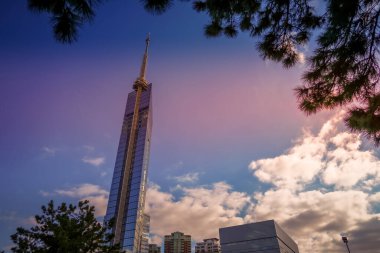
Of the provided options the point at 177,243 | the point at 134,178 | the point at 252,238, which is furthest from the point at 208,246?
Result: the point at 134,178

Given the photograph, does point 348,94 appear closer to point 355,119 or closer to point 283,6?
point 355,119

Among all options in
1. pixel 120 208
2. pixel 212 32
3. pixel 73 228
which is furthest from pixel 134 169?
pixel 212 32

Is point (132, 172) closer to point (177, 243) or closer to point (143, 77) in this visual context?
point (143, 77)

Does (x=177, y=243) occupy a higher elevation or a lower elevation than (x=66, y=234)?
higher

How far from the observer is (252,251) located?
44.7 metres

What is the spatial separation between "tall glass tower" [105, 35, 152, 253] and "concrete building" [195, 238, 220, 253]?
234 ft

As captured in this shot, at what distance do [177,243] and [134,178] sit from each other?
3046 inches

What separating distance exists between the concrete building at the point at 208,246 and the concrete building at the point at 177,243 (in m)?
6.50

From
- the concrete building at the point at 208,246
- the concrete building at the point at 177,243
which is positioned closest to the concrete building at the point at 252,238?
the concrete building at the point at 208,246

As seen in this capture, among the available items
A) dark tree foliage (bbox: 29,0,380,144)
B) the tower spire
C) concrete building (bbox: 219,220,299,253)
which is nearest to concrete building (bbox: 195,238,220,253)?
concrete building (bbox: 219,220,299,253)

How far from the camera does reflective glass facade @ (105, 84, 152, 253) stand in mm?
43062

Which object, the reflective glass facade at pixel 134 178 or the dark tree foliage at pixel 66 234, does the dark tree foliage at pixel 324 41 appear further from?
the reflective glass facade at pixel 134 178

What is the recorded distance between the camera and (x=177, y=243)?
11281 centimetres

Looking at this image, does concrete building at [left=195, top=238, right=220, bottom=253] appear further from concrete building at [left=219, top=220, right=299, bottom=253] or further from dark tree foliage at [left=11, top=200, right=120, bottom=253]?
dark tree foliage at [left=11, top=200, right=120, bottom=253]
